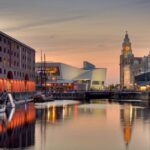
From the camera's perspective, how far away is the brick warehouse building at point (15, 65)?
14600 cm

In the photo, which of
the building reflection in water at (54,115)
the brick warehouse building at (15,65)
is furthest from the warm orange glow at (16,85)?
the building reflection in water at (54,115)

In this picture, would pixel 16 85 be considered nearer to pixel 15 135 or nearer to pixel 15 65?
pixel 15 65

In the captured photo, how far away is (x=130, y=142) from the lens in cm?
4641

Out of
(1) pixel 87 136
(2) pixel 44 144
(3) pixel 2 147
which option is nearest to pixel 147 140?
(1) pixel 87 136

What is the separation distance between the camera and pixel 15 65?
16312 centimetres

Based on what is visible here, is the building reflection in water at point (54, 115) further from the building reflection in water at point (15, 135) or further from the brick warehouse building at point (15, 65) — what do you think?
the brick warehouse building at point (15, 65)

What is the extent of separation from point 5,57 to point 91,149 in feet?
365

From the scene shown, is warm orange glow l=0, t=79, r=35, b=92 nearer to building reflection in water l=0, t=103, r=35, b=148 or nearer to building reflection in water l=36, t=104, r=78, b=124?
building reflection in water l=36, t=104, r=78, b=124

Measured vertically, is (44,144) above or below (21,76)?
below

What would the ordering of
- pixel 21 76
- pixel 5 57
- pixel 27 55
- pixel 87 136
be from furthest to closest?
pixel 27 55 < pixel 21 76 < pixel 5 57 < pixel 87 136

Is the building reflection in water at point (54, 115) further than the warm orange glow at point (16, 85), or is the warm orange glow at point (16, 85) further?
the warm orange glow at point (16, 85)

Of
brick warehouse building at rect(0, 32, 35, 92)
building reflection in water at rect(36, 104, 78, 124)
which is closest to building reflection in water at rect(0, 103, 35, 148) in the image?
building reflection in water at rect(36, 104, 78, 124)

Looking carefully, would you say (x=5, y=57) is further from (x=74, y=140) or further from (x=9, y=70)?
(x=74, y=140)

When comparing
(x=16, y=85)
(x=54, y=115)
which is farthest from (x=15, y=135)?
(x=16, y=85)
